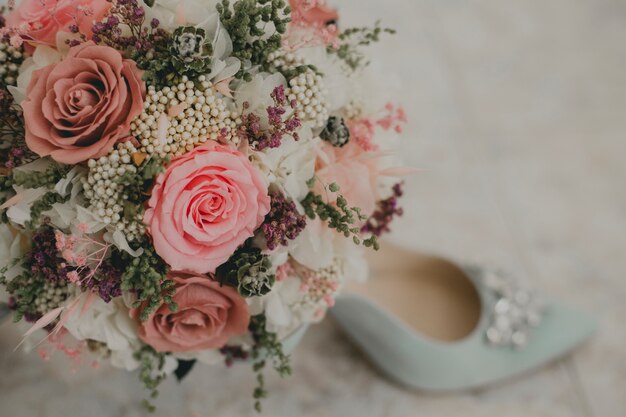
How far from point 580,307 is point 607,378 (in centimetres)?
15

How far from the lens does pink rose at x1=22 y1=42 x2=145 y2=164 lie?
1.79 ft

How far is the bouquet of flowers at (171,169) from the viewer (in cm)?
55

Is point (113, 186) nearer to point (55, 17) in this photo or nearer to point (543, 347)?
point (55, 17)

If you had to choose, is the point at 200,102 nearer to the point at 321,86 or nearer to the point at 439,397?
the point at 321,86

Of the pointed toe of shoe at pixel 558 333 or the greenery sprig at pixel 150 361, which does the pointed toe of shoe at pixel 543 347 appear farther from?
the greenery sprig at pixel 150 361

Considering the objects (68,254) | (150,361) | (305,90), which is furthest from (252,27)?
(150,361)

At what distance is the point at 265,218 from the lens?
24.2 inches

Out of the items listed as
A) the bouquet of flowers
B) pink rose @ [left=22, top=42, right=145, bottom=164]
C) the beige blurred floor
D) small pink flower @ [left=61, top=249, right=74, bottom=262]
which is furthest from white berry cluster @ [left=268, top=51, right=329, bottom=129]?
the beige blurred floor

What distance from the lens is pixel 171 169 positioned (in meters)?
0.55

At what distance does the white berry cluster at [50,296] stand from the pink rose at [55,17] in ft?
0.83

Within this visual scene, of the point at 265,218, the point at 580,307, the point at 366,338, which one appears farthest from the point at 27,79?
the point at 580,307

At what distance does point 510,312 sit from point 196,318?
620mm

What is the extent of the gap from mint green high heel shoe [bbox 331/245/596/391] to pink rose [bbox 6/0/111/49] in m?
0.55

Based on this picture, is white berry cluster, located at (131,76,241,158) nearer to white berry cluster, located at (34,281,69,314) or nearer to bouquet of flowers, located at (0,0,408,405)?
bouquet of flowers, located at (0,0,408,405)
